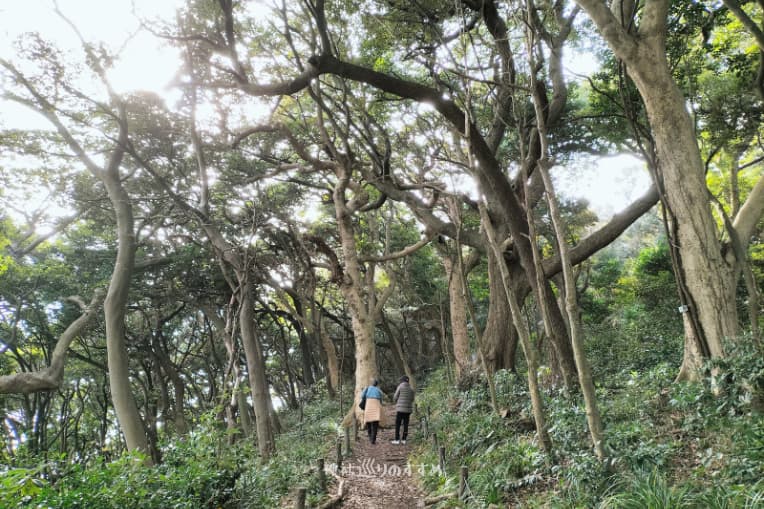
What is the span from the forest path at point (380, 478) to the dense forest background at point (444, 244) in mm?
437

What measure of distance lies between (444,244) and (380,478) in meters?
7.00

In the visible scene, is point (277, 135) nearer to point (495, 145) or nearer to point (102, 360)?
point (495, 145)

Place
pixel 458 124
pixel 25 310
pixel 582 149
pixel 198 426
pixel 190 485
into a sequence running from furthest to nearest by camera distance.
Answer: pixel 25 310
pixel 582 149
pixel 458 124
pixel 198 426
pixel 190 485

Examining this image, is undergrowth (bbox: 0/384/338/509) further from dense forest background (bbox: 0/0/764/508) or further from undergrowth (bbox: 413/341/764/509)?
undergrowth (bbox: 413/341/764/509)

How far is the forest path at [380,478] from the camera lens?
657cm

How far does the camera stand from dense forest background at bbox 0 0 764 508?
183 inches

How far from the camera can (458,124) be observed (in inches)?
313

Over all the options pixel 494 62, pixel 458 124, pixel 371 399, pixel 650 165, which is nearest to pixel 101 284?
pixel 371 399

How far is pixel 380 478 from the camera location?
7.81 meters

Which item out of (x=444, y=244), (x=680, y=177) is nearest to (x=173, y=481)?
(x=680, y=177)

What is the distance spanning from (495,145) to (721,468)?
844 centimetres

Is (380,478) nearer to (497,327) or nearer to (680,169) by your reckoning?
(497,327)

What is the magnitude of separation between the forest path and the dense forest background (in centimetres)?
44

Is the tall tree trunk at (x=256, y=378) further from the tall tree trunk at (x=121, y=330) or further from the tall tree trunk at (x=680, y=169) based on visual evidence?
the tall tree trunk at (x=680, y=169)
